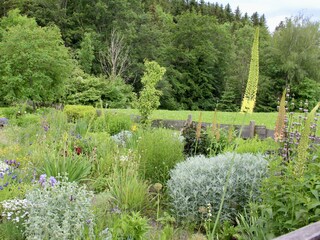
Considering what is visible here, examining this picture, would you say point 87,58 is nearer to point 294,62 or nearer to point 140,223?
point 294,62

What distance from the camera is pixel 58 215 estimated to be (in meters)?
2.98

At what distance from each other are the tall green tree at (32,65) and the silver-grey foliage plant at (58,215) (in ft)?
44.3

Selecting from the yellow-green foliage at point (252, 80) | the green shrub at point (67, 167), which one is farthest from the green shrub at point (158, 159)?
the yellow-green foliage at point (252, 80)

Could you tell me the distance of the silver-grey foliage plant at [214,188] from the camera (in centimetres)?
407

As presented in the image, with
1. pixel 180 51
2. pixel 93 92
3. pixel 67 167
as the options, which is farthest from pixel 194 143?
pixel 180 51

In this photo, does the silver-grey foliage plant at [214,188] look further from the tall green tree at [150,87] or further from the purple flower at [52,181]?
the tall green tree at [150,87]

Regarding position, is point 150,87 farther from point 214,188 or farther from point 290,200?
point 290,200

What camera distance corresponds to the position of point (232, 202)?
4.14m

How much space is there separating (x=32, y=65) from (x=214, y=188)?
45.0ft

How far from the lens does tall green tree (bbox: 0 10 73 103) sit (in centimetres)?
1593

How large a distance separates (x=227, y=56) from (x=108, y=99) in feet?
47.8

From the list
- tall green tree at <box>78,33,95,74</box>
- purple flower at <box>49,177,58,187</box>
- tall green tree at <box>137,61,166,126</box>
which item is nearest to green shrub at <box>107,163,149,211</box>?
purple flower at <box>49,177,58,187</box>

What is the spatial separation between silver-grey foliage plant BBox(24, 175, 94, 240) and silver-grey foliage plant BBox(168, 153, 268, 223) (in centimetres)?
132

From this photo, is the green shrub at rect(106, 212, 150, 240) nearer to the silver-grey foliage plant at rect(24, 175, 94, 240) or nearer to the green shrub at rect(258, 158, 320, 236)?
the silver-grey foliage plant at rect(24, 175, 94, 240)
